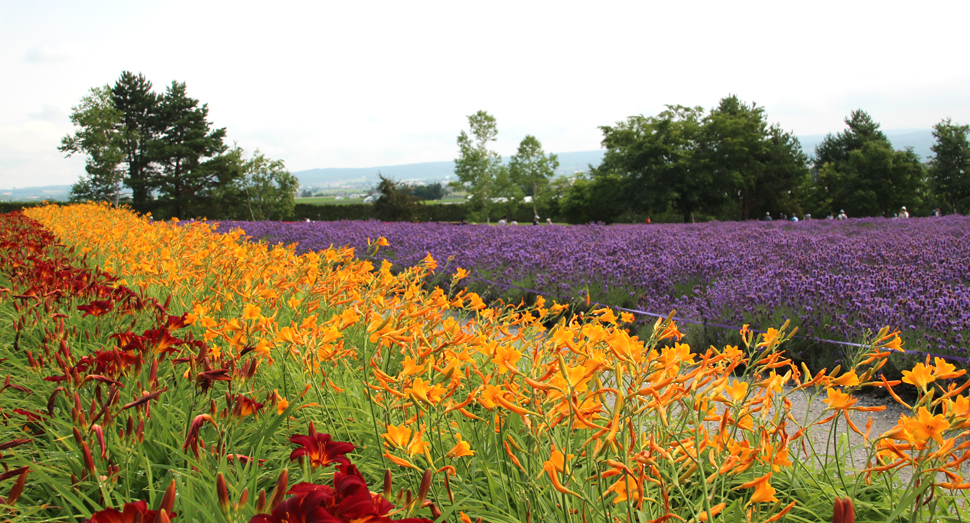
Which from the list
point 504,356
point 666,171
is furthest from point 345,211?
point 504,356

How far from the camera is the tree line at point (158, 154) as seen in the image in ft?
105

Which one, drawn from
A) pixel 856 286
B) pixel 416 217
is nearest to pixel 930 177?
pixel 416 217

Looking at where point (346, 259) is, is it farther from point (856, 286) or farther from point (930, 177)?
point (930, 177)

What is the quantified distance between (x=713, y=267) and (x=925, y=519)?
5.07 metres

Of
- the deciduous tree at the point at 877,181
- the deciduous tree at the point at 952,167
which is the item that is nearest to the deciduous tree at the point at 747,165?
the deciduous tree at the point at 877,181

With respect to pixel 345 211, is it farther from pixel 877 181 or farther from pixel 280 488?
pixel 280 488

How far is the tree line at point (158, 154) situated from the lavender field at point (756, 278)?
2856 cm

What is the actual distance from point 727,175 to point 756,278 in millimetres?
24119

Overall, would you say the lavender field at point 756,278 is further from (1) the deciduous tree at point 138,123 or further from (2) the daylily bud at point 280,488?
(1) the deciduous tree at point 138,123

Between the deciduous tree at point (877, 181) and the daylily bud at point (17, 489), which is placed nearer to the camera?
the daylily bud at point (17, 489)

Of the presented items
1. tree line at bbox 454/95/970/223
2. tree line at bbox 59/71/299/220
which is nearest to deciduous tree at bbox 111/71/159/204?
tree line at bbox 59/71/299/220

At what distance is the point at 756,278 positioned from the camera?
5.39 m

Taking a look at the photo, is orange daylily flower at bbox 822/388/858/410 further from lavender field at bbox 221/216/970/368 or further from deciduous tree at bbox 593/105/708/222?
deciduous tree at bbox 593/105/708/222

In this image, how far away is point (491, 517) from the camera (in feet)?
4.34
